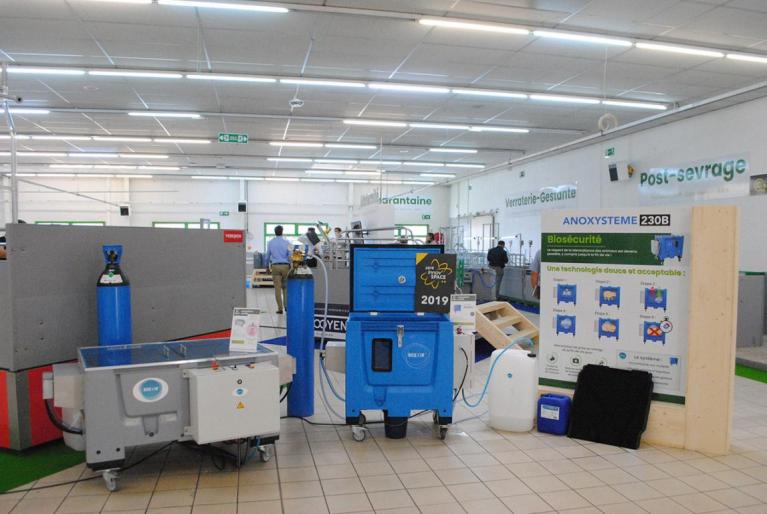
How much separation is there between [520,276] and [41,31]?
9.70 metres

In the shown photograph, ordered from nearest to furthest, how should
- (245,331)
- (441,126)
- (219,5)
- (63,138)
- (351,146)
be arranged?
(245,331)
(219,5)
(441,126)
(63,138)
(351,146)

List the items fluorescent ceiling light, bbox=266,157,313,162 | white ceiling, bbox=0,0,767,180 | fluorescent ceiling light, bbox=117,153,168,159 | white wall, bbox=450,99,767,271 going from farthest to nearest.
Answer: fluorescent ceiling light, bbox=266,157,313,162
fluorescent ceiling light, bbox=117,153,168,159
white wall, bbox=450,99,767,271
white ceiling, bbox=0,0,767,180

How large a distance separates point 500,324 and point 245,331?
3.91m

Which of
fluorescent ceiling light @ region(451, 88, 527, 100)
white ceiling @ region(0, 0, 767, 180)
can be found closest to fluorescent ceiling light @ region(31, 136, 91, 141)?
white ceiling @ region(0, 0, 767, 180)

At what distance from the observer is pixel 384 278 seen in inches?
A: 144

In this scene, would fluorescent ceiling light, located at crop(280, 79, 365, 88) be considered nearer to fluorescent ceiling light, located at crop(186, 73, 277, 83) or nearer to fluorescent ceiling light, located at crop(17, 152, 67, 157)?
fluorescent ceiling light, located at crop(186, 73, 277, 83)

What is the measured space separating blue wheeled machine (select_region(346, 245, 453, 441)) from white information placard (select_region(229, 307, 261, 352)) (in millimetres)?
628

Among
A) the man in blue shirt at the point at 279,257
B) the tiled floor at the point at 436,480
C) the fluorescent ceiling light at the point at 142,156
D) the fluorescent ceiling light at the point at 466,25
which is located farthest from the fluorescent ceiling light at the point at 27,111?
the tiled floor at the point at 436,480

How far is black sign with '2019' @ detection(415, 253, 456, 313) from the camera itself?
3605 millimetres

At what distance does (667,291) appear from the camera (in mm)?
3572

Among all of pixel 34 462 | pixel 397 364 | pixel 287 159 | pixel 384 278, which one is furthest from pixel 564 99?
pixel 287 159

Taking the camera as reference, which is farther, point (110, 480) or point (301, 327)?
point (301, 327)

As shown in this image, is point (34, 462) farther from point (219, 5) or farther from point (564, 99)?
point (564, 99)

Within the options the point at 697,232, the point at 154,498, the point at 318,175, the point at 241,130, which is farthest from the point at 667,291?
the point at 318,175
